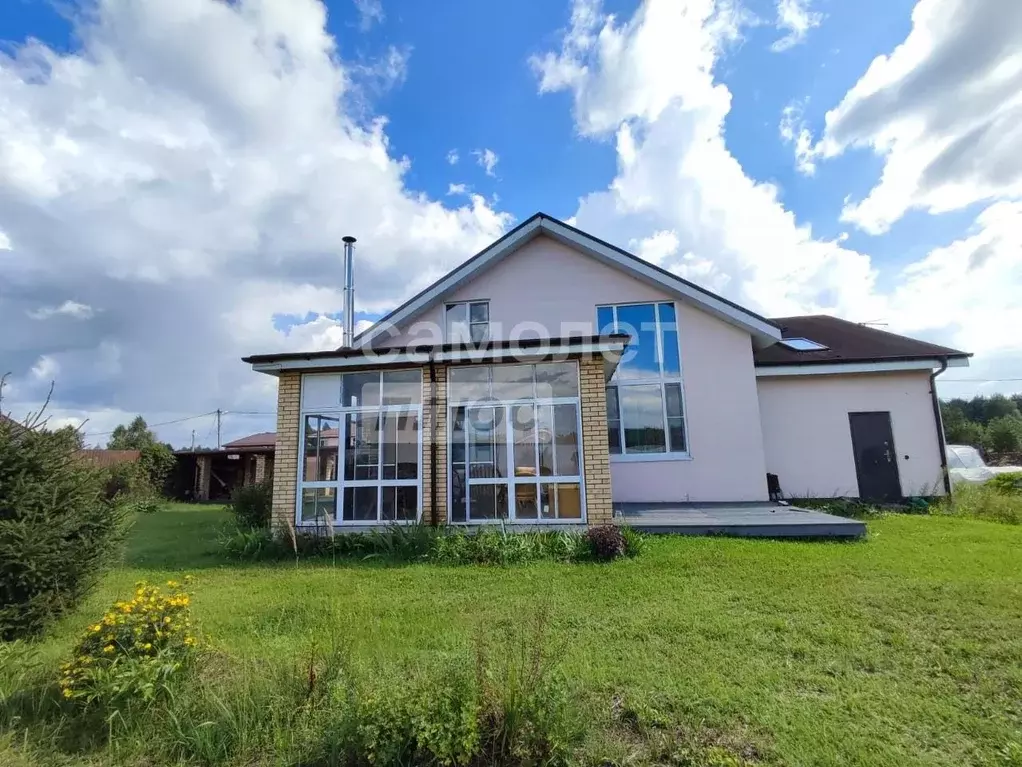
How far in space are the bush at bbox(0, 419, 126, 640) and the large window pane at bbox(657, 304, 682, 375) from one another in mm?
11044

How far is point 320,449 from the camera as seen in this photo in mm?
9102

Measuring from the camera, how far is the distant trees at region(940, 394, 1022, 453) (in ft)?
137

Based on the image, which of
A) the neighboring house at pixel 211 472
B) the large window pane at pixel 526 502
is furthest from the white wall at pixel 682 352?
the neighboring house at pixel 211 472

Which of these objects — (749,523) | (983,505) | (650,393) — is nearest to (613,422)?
(650,393)

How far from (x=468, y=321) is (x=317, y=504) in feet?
21.7

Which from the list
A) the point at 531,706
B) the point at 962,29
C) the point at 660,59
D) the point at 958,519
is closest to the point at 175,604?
the point at 531,706

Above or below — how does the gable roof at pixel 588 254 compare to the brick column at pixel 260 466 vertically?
above

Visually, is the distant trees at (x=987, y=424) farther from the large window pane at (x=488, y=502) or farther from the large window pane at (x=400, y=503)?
the large window pane at (x=400, y=503)

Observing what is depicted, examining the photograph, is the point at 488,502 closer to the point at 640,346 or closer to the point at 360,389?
the point at 360,389

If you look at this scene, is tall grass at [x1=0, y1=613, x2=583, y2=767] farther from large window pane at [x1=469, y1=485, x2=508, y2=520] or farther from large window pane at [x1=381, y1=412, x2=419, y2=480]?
large window pane at [x1=381, y1=412, x2=419, y2=480]

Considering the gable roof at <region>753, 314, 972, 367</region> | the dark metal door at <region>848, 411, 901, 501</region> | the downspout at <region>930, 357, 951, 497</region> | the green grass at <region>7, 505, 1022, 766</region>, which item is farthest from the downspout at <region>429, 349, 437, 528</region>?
the downspout at <region>930, 357, 951, 497</region>

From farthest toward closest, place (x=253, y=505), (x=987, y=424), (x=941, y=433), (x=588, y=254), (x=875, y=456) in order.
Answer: (x=987, y=424) → (x=588, y=254) → (x=875, y=456) → (x=941, y=433) → (x=253, y=505)

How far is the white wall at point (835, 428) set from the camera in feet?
39.7

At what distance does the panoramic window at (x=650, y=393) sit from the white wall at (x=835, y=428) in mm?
2481
